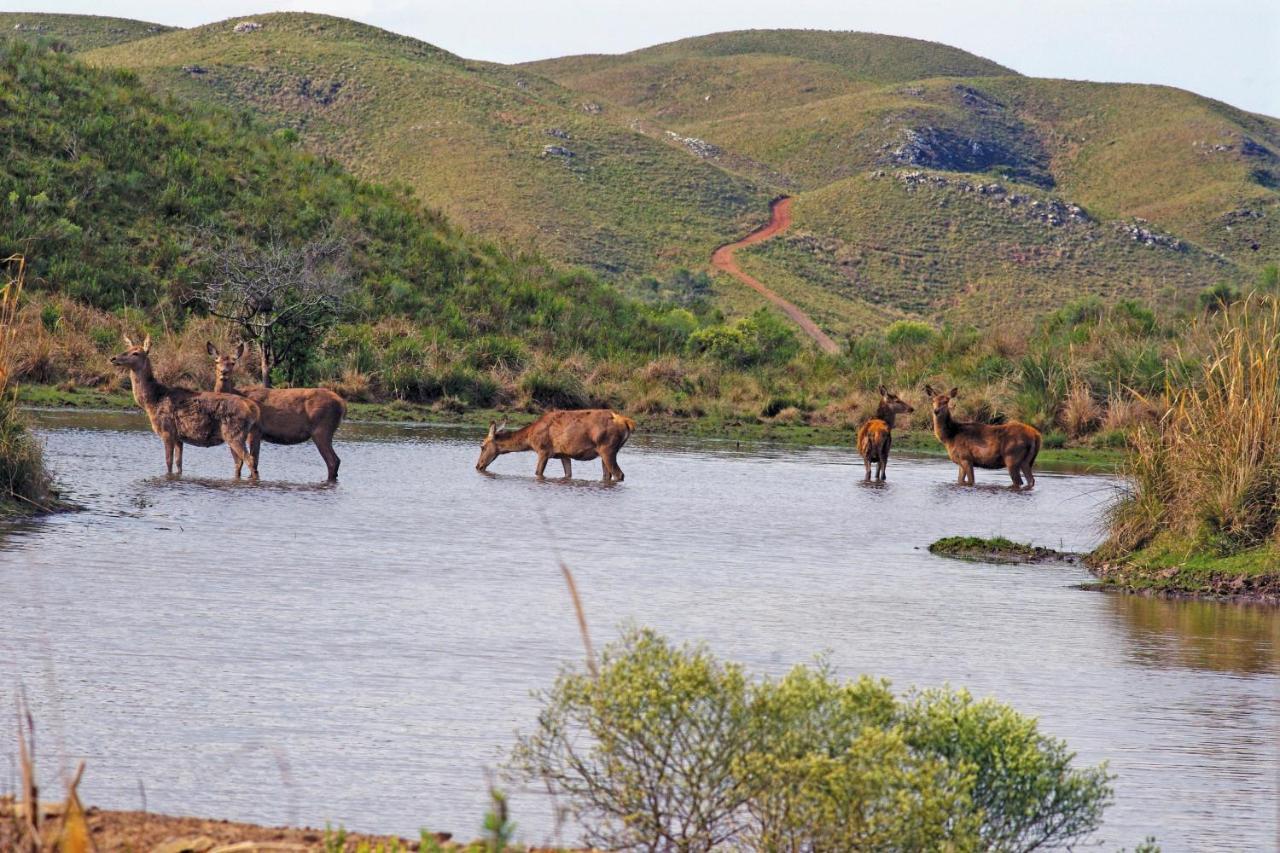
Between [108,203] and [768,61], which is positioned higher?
[768,61]

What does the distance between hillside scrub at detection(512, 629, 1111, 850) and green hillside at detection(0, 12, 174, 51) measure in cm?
12288

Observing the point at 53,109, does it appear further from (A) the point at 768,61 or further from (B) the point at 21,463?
(A) the point at 768,61

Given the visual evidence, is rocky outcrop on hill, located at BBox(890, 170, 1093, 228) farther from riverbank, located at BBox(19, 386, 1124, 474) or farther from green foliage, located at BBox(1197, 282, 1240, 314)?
riverbank, located at BBox(19, 386, 1124, 474)

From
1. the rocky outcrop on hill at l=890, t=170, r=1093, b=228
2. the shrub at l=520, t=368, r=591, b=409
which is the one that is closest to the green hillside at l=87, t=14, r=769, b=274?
the rocky outcrop on hill at l=890, t=170, r=1093, b=228

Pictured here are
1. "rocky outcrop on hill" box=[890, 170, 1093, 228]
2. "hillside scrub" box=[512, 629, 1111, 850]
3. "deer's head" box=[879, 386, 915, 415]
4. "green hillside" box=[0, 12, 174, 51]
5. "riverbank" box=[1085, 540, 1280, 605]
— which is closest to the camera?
"hillside scrub" box=[512, 629, 1111, 850]

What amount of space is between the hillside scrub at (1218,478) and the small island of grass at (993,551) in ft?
2.67

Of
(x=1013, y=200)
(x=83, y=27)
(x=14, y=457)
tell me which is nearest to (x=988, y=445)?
(x=14, y=457)

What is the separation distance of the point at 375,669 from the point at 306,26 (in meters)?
98.7

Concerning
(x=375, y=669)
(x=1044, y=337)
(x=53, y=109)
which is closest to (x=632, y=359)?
(x=1044, y=337)

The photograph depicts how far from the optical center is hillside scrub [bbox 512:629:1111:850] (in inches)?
225

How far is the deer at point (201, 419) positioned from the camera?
19.4 meters

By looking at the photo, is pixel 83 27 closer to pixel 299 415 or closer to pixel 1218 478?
pixel 299 415

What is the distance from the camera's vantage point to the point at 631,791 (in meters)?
5.93

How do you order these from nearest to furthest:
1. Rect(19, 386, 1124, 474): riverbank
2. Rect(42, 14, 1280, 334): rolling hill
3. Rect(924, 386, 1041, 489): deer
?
Rect(924, 386, 1041, 489): deer, Rect(19, 386, 1124, 474): riverbank, Rect(42, 14, 1280, 334): rolling hill
